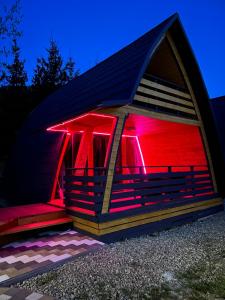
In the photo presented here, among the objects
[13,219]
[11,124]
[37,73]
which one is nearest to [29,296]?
[13,219]

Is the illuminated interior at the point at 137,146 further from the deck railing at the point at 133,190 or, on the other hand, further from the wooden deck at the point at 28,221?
the wooden deck at the point at 28,221

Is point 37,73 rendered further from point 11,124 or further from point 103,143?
point 103,143

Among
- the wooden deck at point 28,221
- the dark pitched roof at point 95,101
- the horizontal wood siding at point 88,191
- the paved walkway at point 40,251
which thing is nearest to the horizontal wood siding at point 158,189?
the horizontal wood siding at point 88,191

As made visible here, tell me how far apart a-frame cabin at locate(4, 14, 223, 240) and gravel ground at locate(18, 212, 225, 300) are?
80 centimetres

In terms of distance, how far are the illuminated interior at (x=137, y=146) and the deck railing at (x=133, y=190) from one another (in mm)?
623

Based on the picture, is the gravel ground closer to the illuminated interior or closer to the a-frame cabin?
the a-frame cabin

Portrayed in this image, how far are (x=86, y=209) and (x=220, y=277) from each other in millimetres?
3216

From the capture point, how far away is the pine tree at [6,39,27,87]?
770 inches

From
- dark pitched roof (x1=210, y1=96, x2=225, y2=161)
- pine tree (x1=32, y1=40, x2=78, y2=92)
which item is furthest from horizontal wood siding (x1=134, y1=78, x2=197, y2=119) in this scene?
pine tree (x1=32, y1=40, x2=78, y2=92)

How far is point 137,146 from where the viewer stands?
11.1 metres

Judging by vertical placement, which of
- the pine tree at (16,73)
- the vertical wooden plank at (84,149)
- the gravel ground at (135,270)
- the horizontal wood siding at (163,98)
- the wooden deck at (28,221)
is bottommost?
the gravel ground at (135,270)

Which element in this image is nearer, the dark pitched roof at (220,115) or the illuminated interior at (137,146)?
the illuminated interior at (137,146)

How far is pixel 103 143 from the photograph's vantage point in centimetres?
1003

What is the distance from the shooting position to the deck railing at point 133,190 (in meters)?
5.57
